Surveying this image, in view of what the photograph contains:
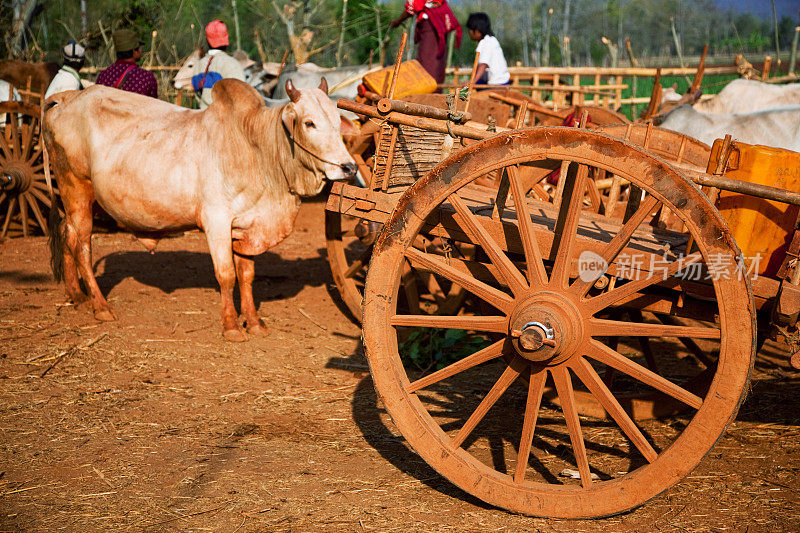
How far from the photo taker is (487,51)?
8641 mm

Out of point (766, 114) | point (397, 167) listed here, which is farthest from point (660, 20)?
point (397, 167)

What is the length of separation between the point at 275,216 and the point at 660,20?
232ft

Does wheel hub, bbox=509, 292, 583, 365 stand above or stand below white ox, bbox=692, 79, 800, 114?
below

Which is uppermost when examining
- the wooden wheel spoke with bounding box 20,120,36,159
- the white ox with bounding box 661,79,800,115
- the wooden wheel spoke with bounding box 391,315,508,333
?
the white ox with bounding box 661,79,800,115

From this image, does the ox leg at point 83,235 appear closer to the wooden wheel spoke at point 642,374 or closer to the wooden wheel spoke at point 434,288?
the wooden wheel spoke at point 434,288

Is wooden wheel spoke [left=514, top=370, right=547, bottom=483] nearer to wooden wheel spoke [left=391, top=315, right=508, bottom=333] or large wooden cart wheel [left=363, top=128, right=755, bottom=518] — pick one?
large wooden cart wheel [left=363, top=128, right=755, bottom=518]

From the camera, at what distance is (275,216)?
5348 millimetres

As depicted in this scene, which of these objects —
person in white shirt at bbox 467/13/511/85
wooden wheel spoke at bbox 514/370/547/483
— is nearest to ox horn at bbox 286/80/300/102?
wooden wheel spoke at bbox 514/370/547/483

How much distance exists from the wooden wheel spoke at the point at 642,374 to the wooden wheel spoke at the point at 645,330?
0.21 feet

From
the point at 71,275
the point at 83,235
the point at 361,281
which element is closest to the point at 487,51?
the point at 361,281

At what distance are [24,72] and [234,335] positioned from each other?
22.5ft

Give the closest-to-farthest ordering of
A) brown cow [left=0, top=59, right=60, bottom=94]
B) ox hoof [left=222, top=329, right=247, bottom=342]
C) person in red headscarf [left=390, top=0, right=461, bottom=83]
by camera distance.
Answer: ox hoof [left=222, top=329, right=247, bottom=342] < person in red headscarf [left=390, top=0, right=461, bottom=83] < brown cow [left=0, top=59, right=60, bottom=94]

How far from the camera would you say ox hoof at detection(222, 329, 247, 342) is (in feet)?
17.6

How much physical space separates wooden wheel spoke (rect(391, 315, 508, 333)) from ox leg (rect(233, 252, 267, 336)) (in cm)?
282
